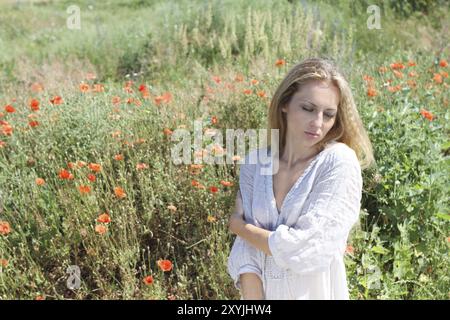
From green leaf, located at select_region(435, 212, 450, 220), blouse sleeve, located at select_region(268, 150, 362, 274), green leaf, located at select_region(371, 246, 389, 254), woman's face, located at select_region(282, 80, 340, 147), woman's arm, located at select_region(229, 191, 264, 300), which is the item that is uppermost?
woman's face, located at select_region(282, 80, 340, 147)

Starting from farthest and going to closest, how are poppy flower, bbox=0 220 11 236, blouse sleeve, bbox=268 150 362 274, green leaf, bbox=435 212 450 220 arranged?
green leaf, bbox=435 212 450 220, poppy flower, bbox=0 220 11 236, blouse sleeve, bbox=268 150 362 274

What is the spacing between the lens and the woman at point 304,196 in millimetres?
1966

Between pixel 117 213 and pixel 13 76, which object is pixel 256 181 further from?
pixel 13 76

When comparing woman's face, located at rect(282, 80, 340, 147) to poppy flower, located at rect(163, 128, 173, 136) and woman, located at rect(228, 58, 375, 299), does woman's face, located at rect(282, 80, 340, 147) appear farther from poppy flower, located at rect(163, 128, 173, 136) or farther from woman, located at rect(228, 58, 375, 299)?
poppy flower, located at rect(163, 128, 173, 136)

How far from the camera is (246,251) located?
2.13m

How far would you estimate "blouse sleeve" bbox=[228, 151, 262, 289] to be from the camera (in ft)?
6.91

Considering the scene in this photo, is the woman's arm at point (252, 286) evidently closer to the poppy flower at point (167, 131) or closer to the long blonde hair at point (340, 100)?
the long blonde hair at point (340, 100)

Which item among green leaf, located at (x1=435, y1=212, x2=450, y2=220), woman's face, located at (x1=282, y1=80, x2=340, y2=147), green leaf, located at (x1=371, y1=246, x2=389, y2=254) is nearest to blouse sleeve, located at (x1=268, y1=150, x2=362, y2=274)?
woman's face, located at (x1=282, y1=80, x2=340, y2=147)

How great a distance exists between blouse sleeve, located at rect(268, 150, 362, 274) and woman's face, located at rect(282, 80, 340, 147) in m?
0.12

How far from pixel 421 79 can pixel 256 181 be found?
2.85m

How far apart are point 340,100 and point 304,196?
14.7 inches

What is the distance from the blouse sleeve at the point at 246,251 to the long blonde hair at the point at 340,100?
0.25 meters
